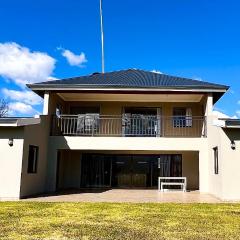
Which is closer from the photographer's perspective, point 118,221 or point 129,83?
point 118,221

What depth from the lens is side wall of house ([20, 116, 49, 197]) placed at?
14.8m

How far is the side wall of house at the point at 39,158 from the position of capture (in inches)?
582

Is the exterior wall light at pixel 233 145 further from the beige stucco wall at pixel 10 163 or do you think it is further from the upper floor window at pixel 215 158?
the beige stucco wall at pixel 10 163

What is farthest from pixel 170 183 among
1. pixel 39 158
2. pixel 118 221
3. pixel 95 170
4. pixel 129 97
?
pixel 118 221

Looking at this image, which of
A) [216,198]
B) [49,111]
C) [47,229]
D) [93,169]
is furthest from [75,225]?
[93,169]

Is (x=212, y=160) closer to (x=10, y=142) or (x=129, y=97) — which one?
(x=129, y=97)

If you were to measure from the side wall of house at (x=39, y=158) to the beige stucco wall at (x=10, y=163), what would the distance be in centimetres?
24

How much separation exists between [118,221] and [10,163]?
6.64 metres

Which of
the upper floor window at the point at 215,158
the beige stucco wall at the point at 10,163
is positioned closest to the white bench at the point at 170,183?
the upper floor window at the point at 215,158

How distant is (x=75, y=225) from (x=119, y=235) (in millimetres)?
1571

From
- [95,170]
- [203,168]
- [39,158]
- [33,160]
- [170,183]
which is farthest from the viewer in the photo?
[95,170]

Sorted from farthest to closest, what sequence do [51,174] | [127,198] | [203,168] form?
[203,168], [51,174], [127,198]

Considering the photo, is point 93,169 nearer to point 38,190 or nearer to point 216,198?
point 38,190

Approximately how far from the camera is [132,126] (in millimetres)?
20719
